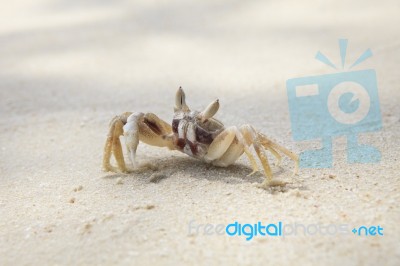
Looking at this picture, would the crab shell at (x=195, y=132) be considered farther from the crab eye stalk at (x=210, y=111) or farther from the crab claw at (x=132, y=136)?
the crab claw at (x=132, y=136)

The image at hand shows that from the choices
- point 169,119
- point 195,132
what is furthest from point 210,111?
point 169,119

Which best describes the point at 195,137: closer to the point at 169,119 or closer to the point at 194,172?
the point at 194,172

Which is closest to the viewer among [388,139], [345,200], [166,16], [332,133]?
[345,200]

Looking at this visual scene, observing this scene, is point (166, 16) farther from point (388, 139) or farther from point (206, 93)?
point (388, 139)

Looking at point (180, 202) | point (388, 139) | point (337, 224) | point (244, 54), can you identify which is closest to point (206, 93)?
point (244, 54)

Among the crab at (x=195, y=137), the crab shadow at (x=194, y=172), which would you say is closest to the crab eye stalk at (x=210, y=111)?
the crab at (x=195, y=137)

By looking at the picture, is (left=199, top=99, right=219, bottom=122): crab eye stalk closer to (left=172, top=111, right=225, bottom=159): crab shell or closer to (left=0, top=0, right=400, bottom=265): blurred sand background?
(left=172, top=111, right=225, bottom=159): crab shell

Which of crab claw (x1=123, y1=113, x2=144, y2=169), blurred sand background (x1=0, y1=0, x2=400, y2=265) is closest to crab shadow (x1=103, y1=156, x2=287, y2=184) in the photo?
blurred sand background (x1=0, y1=0, x2=400, y2=265)
